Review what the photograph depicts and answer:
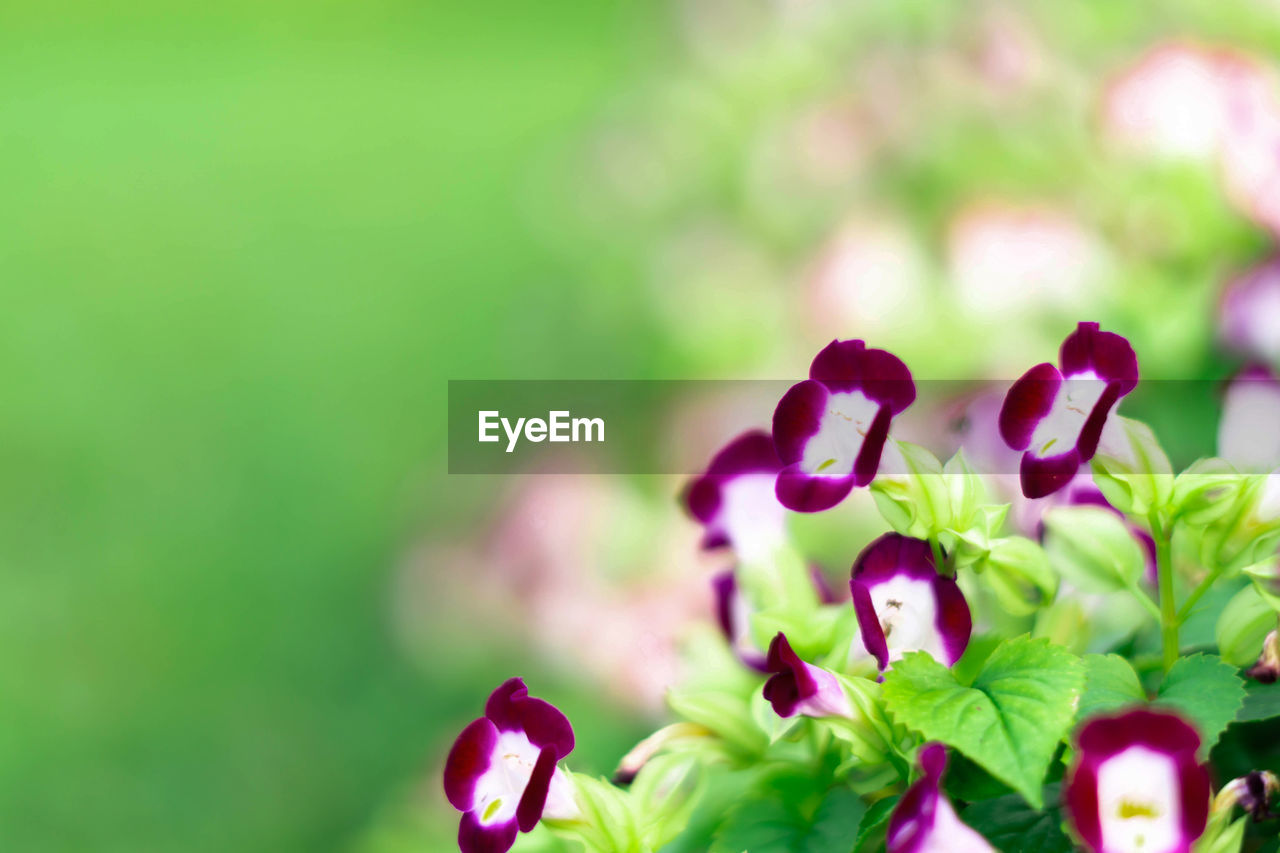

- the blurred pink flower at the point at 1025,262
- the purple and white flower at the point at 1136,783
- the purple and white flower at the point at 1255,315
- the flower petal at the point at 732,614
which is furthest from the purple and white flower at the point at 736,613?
the blurred pink flower at the point at 1025,262

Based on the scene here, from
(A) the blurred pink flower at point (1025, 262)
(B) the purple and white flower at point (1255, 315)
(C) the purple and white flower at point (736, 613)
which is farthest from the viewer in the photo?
(A) the blurred pink flower at point (1025, 262)

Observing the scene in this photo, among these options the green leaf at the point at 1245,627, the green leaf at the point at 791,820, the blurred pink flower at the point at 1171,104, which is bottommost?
the green leaf at the point at 791,820

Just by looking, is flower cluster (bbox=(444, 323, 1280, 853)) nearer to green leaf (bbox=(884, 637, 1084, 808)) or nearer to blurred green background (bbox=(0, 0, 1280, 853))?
green leaf (bbox=(884, 637, 1084, 808))

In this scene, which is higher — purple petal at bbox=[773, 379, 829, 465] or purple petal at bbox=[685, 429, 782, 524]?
purple petal at bbox=[773, 379, 829, 465]

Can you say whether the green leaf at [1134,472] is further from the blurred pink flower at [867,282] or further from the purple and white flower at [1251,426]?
the blurred pink flower at [867,282]

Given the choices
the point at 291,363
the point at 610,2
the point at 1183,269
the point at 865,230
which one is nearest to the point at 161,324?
the point at 291,363

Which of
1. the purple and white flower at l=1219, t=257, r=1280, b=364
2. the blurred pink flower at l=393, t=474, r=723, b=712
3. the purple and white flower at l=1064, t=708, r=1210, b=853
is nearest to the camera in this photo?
the purple and white flower at l=1064, t=708, r=1210, b=853

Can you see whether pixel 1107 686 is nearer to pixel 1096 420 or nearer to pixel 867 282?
pixel 1096 420

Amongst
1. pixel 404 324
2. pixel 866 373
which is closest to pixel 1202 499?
pixel 866 373

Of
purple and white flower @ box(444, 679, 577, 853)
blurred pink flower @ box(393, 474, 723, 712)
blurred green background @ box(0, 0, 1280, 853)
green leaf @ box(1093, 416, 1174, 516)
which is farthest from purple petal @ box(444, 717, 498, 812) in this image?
blurred green background @ box(0, 0, 1280, 853)
